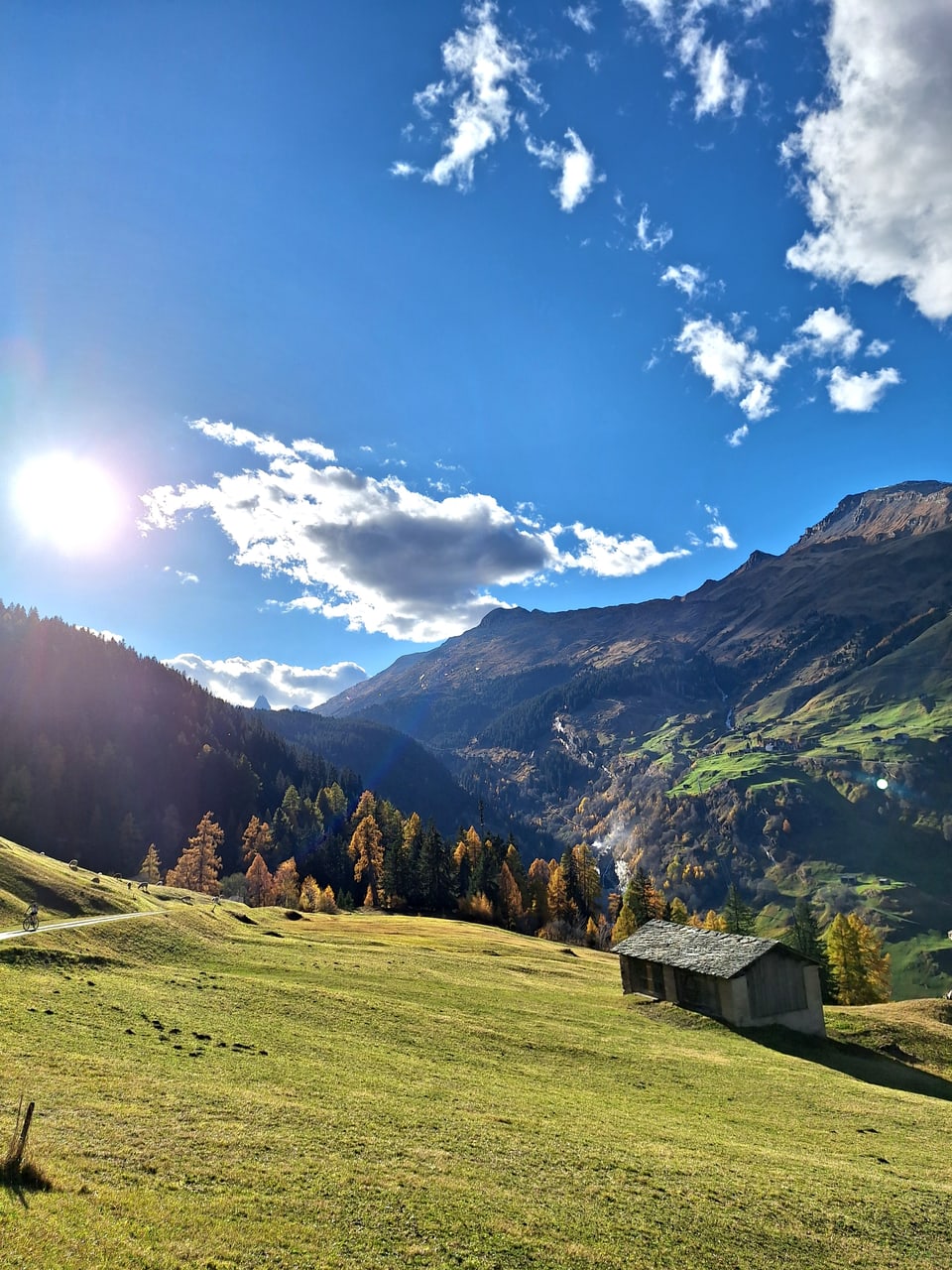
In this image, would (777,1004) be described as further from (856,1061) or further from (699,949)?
(699,949)

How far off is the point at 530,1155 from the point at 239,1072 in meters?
11.7

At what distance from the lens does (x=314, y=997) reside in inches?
1629

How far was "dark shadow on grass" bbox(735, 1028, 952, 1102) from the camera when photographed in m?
46.7

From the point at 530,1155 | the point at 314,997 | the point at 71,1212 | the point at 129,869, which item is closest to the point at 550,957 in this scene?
the point at 314,997

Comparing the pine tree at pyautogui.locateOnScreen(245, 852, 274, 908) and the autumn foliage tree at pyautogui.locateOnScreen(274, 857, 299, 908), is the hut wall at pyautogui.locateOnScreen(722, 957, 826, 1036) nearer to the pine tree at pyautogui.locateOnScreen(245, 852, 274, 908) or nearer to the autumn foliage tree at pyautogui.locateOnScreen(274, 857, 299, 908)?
the autumn foliage tree at pyautogui.locateOnScreen(274, 857, 299, 908)

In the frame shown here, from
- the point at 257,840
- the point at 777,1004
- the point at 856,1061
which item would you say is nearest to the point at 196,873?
the point at 257,840

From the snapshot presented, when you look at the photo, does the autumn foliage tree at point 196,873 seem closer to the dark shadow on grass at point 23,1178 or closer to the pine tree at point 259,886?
the pine tree at point 259,886

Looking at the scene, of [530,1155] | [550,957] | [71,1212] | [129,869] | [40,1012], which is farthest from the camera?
[129,869]

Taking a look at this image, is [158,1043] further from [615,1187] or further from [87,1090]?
[615,1187]

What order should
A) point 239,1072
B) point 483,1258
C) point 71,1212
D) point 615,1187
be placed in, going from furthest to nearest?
point 239,1072 → point 615,1187 → point 483,1258 → point 71,1212

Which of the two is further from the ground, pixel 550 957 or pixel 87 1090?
pixel 87 1090

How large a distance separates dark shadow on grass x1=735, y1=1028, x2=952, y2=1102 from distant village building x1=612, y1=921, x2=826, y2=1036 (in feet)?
4.82

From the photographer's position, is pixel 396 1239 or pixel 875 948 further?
pixel 875 948

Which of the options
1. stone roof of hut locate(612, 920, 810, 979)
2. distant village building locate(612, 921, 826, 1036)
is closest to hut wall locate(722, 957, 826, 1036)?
distant village building locate(612, 921, 826, 1036)
